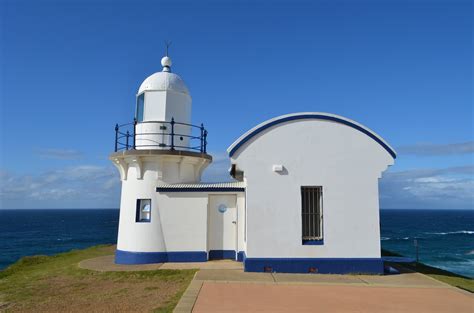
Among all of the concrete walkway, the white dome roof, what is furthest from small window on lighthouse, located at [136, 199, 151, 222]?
the white dome roof

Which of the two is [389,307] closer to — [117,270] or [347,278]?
[347,278]

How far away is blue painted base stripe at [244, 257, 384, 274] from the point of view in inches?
447

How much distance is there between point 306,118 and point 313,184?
86.2 inches

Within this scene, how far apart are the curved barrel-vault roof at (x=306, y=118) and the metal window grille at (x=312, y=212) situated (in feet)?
7.58

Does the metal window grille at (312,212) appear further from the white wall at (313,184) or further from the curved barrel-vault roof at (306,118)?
the curved barrel-vault roof at (306,118)

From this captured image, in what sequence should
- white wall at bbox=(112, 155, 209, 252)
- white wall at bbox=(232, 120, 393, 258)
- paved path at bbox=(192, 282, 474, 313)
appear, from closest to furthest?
1. paved path at bbox=(192, 282, 474, 313)
2. white wall at bbox=(232, 120, 393, 258)
3. white wall at bbox=(112, 155, 209, 252)

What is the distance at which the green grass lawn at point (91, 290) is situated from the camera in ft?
26.6

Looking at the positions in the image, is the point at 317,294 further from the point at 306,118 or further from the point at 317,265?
the point at 306,118

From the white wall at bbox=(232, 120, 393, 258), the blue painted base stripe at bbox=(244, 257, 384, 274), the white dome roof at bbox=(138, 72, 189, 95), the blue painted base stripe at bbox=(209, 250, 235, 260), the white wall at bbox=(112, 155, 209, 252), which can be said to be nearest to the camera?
the blue painted base stripe at bbox=(244, 257, 384, 274)

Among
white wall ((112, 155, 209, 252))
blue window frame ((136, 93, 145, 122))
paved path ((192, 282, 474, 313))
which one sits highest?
blue window frame ((136, 93, 145, 122))

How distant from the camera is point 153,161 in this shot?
13617 millimetres

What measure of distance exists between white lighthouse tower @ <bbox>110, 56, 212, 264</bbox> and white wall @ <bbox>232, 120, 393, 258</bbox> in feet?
10.5

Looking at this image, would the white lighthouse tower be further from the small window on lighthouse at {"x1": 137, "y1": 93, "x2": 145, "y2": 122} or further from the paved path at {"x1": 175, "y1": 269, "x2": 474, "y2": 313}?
the paved path at {"x1": 175, "y1": 269, "x2": 474, "y2": 313}

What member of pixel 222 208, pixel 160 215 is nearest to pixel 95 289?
pixel 160 215
